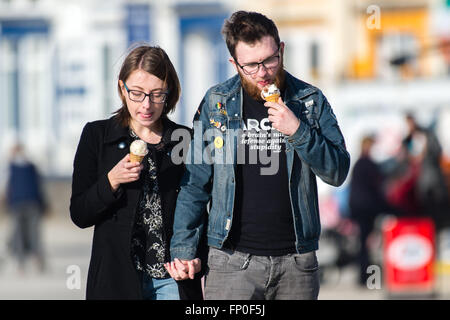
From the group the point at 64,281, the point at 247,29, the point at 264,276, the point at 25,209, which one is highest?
the point at 247,29

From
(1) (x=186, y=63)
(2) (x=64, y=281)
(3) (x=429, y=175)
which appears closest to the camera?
(3) (x=429, y=175)

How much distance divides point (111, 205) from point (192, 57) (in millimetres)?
27574

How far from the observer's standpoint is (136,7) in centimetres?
3086

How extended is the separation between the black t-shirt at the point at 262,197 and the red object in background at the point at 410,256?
26.4ft

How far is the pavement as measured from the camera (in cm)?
1180

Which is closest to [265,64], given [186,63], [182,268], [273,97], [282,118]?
[273,97]

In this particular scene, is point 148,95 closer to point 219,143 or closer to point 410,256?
point 219,143

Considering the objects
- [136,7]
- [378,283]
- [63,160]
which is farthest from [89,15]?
[378,283]

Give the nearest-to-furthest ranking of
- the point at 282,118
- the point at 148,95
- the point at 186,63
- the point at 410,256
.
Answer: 1. the point at 282,118
2. the point at 148,95
3. the point at 410,256
4. the point at 186,63

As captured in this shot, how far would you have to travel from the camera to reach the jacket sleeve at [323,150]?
13.4ft

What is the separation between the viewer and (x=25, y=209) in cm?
1684

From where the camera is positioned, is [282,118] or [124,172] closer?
[282,118]
